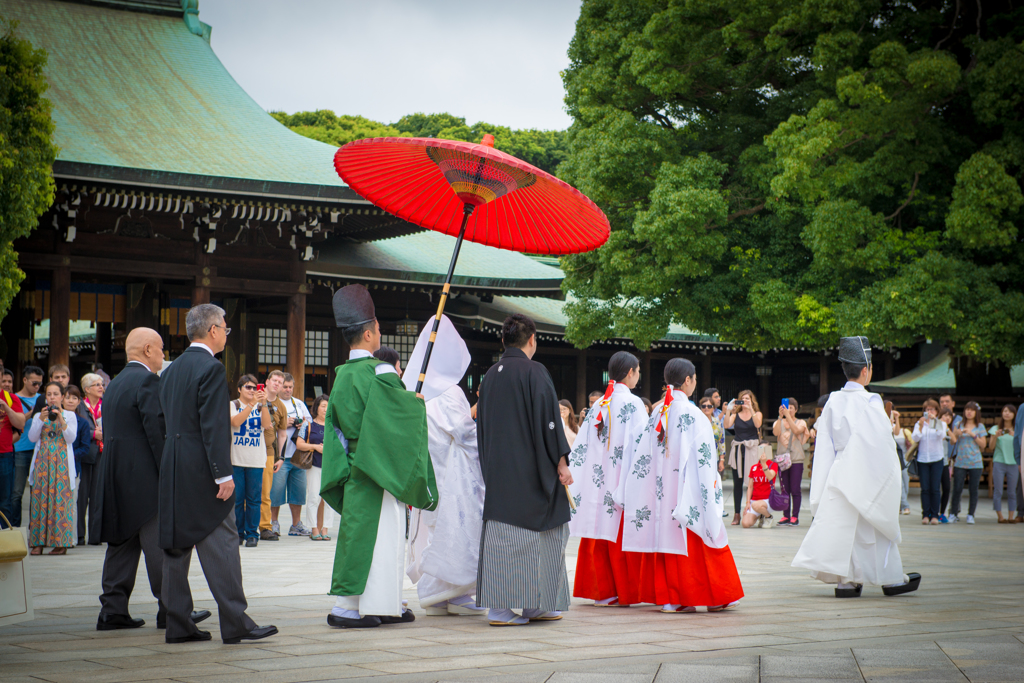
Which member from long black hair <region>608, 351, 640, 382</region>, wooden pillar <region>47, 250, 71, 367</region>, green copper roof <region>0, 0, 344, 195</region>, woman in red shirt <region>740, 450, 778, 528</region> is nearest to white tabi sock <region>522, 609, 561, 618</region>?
long black hair <region>608, 351, 640, 382</region>

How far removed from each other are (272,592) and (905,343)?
38.1ft

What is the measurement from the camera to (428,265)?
55.3ft

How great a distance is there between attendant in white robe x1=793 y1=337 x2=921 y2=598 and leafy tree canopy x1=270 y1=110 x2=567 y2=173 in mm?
32207

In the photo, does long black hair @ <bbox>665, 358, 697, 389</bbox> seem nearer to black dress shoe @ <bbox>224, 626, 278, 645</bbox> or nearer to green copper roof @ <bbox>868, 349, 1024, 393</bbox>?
black dress shoe @ <bbox>224, 626, 278, 645</bbox>

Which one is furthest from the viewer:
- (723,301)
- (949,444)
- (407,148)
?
(723,301)

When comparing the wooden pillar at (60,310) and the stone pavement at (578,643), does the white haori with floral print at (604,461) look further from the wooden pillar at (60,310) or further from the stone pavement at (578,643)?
the wooden pillar at (60,310)

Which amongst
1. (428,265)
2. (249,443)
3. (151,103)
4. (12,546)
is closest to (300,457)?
(249,443)

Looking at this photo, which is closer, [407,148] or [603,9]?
[407,148]

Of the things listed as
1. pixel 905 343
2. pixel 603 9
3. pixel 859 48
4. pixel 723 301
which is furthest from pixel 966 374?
pixel 603 9

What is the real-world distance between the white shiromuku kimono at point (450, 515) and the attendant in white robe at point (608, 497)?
2.36ft

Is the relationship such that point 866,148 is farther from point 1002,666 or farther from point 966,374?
point 1002,666

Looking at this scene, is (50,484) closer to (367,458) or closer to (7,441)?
(7,441)

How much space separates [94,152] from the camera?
13242mm

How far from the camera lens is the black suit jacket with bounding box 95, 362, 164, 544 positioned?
16.0 ft
